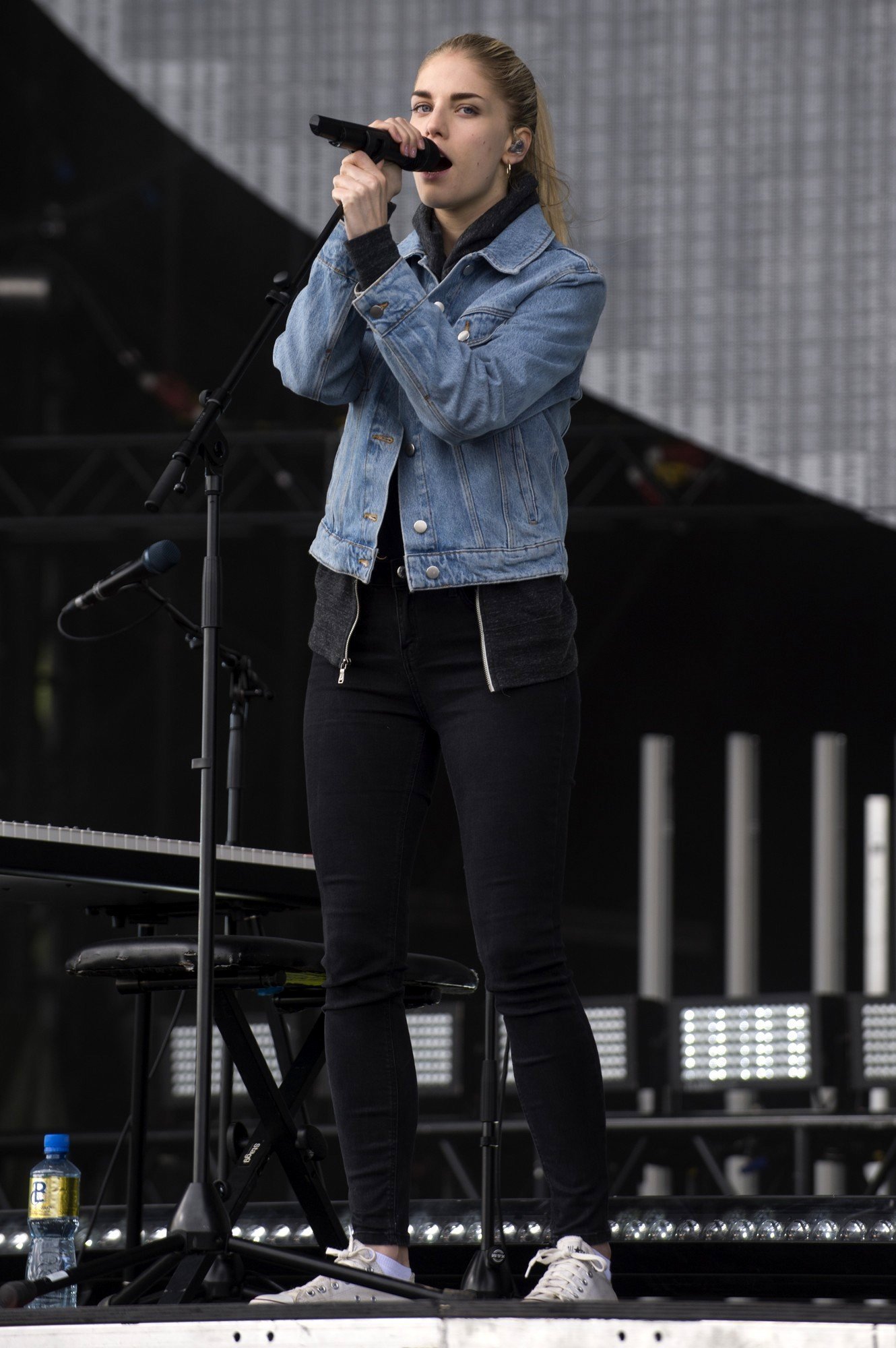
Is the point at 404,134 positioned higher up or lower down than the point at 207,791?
higher up

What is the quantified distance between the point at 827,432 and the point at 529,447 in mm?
3354

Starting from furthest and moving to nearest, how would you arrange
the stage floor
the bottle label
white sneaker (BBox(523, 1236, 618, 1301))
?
the bottle label → white sneaker (BBox(523, 1236, 618, 1301)) → the stage floor

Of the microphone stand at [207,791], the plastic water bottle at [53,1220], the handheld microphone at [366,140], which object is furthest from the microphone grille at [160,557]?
the plastic water bottle at [53,1220]

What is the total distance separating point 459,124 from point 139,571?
2.30ft

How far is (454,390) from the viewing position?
5.50 feet

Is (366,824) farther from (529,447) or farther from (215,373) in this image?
(215,373)

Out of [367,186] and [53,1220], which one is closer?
A: [367,186]

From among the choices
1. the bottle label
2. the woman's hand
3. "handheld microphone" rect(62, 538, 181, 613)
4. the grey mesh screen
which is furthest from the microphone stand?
the grey mesh screen

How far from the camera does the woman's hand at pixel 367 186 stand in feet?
5.51

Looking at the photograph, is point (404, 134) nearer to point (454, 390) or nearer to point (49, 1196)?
point (454, 390)

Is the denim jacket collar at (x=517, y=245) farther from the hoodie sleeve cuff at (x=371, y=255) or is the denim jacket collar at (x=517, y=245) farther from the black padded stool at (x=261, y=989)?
the black padded stool at (x=261, y=989)

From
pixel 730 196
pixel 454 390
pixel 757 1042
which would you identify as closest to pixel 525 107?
pixel 454 390

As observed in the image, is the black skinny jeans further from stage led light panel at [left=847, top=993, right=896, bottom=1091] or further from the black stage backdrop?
the black stage backdrop

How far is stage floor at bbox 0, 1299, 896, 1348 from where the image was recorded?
135cm
